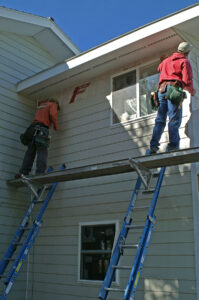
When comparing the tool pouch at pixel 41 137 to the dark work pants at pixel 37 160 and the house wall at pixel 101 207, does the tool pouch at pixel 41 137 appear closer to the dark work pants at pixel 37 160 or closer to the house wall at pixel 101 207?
the dark work pants at pixel 37 160

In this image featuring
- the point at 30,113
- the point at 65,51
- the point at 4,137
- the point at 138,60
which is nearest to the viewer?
the point at 138,60

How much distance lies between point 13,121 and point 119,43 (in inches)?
118

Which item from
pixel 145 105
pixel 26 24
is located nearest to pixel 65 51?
pixel 26 24

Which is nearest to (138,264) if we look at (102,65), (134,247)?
(134,247)

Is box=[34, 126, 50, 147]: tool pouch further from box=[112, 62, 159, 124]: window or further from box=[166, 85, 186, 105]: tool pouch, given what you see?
box=[166, 85, 186, 105]: tool pouch

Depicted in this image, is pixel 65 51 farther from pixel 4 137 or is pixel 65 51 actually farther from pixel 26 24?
pixel 4 137

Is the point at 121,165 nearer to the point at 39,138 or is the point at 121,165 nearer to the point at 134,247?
the point at 134,247

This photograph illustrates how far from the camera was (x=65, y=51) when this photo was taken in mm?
10203

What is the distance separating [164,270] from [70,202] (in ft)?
8.10

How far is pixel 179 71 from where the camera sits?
6016 millimetres

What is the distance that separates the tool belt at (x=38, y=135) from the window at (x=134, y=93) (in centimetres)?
141

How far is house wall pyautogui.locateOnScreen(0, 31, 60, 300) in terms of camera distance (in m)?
7.90

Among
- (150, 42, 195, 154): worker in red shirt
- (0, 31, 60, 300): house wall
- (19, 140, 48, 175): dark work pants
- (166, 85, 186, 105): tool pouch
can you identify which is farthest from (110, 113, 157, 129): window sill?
(0, 31, 60, 300): house wall

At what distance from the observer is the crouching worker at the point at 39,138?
7609 millimetres
